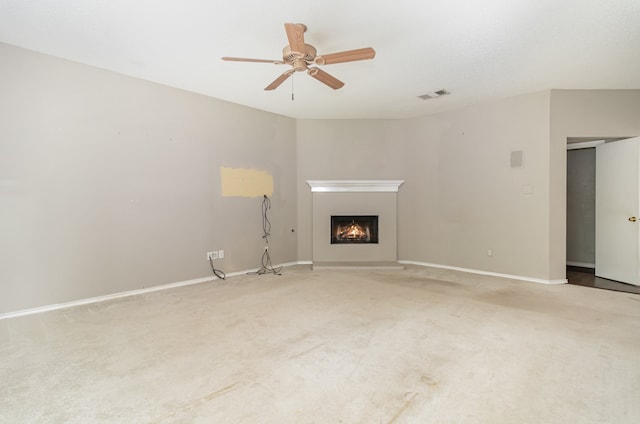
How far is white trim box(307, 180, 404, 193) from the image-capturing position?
574 centimetres

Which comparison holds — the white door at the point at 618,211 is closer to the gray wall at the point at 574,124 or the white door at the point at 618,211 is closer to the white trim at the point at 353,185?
the gray wall at the point at 574,124

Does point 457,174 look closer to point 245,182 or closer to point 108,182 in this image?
point 245,182

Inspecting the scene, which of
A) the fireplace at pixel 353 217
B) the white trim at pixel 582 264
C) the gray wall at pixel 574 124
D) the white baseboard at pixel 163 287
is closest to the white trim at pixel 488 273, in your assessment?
the white baseboard at pixel 163 287

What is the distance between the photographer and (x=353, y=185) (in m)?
5.78

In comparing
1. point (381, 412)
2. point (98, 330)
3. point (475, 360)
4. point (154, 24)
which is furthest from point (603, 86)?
point (98, 330)

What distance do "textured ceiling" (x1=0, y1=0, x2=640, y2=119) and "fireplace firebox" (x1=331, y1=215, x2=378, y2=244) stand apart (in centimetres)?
228

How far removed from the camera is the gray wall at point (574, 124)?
4.39 metres

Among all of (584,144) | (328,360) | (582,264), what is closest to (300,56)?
(328,360)

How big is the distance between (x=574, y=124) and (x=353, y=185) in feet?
10.9

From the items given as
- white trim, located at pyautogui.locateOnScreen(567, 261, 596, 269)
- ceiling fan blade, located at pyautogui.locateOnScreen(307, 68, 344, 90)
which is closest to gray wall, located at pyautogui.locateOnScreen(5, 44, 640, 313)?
white trim, located at pyautogui.locateOnScreen(567, 261, 596, 269)

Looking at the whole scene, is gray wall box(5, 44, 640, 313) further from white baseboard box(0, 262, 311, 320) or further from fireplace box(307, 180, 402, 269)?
fireplace box(307, 180, 402, 269)

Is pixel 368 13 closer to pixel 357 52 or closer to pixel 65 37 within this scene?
pixel 357 52

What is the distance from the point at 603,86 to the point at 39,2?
246 inches

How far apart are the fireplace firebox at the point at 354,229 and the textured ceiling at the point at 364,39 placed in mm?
2285
